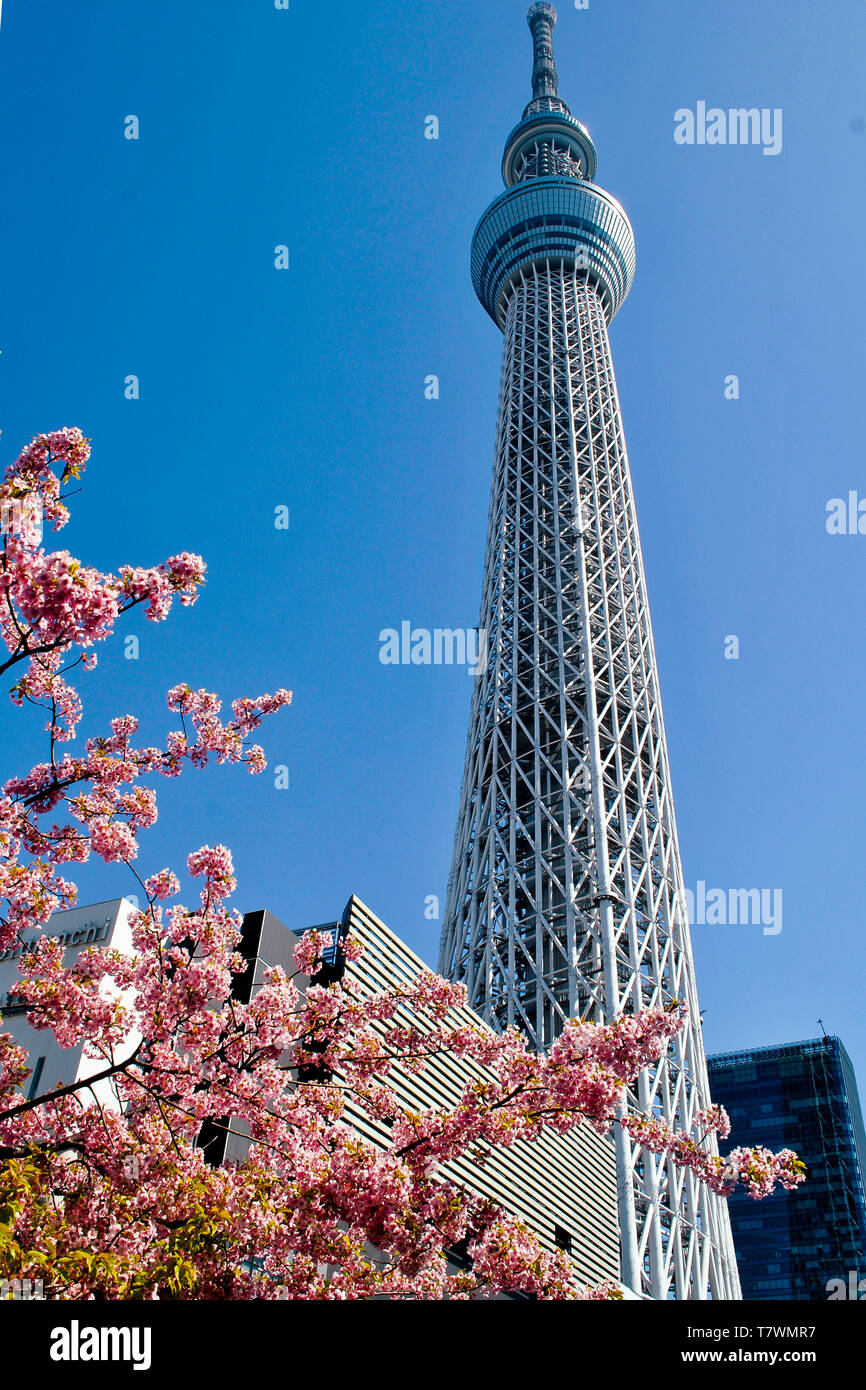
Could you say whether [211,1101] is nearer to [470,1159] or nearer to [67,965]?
[67,965]

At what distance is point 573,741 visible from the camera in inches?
1877

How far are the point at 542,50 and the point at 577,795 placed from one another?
74.5m

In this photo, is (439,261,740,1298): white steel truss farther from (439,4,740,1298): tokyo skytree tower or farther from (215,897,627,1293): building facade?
(215,897,627,1293): building facade

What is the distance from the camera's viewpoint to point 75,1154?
11.1m

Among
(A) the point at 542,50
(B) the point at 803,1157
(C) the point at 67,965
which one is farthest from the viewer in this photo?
(B) the point at 803,1157

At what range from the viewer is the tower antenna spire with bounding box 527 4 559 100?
3358 inches

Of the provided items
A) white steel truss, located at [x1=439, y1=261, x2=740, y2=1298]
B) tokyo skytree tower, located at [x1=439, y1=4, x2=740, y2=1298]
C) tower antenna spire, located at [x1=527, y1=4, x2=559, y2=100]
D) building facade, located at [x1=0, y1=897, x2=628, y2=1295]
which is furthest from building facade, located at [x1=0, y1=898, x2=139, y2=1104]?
tower antenna spire, located at [x1=527, y1=4, x2=559, y2=100]

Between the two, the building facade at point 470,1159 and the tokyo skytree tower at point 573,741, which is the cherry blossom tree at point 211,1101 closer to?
the building facade at point 470,1159

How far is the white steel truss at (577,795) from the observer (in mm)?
37406

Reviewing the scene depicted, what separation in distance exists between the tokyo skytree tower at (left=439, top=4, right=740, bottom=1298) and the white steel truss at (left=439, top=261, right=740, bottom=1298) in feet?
0.38

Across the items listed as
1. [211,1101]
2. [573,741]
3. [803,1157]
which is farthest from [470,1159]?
[803,1157]

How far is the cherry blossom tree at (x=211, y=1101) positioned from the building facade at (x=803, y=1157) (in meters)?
91.3

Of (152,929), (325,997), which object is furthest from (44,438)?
(325,997)

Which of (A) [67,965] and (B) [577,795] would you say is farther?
(B) [577,795]
